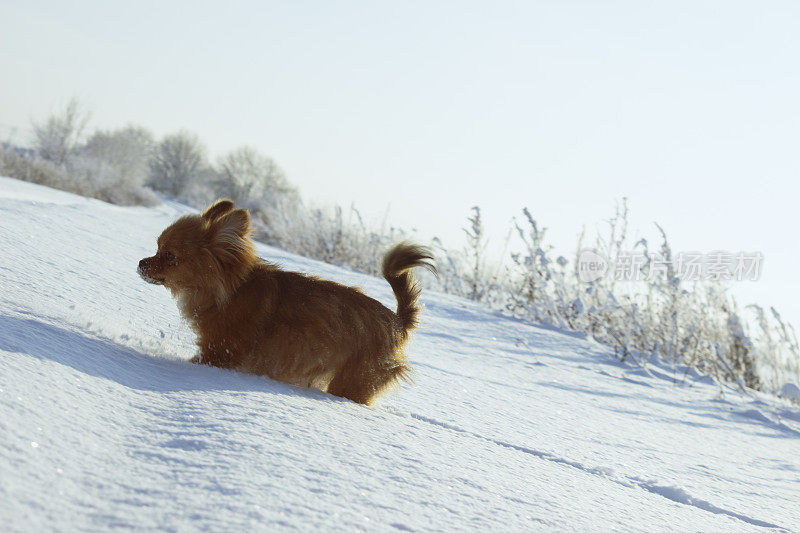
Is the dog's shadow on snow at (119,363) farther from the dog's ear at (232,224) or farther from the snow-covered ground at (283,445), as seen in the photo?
the dog's ear at (232,224)

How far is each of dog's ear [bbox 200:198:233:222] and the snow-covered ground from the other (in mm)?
667

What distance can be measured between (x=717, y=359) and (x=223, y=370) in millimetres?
6918

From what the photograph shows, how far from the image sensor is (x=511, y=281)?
865 centimetres

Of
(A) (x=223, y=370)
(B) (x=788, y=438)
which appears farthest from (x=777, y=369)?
(A) (x=223, y=370)

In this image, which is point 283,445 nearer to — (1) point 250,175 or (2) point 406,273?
(2) point 406,273

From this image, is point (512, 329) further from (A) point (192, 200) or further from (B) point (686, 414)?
(A) point (192, 200)

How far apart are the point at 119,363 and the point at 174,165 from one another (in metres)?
A: 63.4

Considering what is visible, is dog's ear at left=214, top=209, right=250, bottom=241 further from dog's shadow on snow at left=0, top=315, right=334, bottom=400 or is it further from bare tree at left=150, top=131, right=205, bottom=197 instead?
bare tree at left=150, top=131, right=205, bottom=197

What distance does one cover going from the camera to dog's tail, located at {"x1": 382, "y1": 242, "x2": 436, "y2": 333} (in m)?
2.92

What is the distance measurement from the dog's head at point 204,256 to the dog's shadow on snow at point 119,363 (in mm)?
443

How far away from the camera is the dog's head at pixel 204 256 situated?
113 inches

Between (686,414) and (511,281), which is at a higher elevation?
(511,281)

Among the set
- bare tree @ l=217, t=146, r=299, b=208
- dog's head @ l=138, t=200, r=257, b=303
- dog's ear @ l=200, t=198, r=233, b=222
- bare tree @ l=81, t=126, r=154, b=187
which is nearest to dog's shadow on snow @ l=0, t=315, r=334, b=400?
dog's head @ l=138, t=200, r=257, b=303

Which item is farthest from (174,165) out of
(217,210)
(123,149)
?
(217,210)
